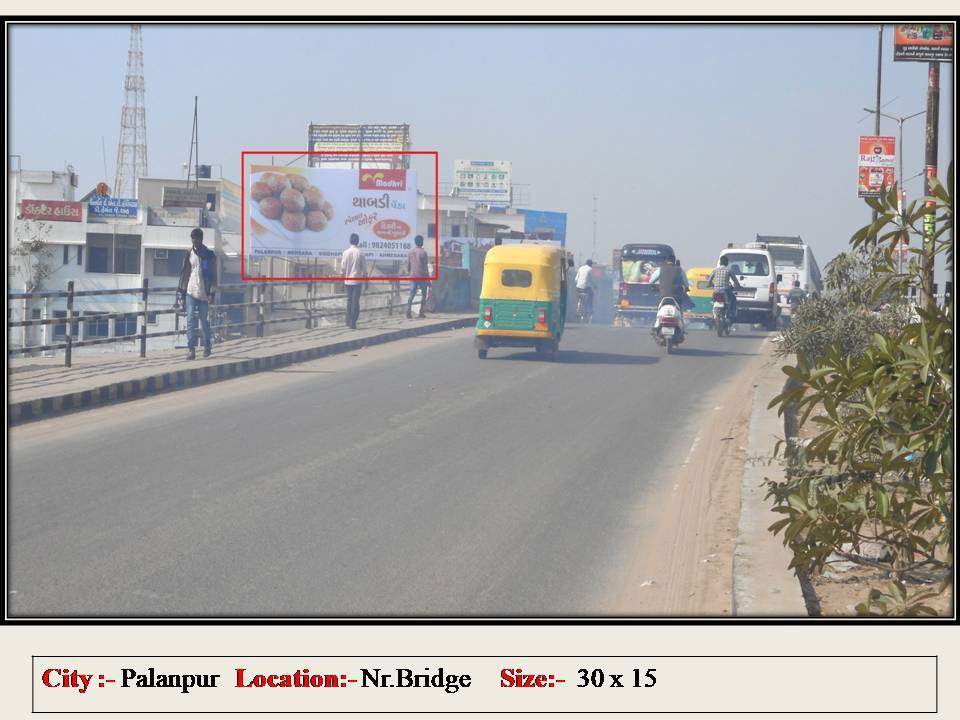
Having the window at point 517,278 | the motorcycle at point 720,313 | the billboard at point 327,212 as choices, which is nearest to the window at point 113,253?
the billboard at point 327,212

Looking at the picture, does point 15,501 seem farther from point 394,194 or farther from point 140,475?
point 394,194

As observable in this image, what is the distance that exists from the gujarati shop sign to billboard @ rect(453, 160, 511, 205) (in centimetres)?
5929

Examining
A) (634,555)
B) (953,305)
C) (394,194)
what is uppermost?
(394,194)

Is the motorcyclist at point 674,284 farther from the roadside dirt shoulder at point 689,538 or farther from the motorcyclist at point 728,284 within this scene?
the roadside dirt shoulder at point 689,538

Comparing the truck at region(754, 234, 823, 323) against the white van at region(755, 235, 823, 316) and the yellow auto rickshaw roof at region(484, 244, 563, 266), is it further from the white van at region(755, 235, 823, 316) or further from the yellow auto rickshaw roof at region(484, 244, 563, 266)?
the yellow auto rickshaw roof at region(484, 244, 563, 266)

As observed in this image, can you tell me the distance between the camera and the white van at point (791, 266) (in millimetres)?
34156

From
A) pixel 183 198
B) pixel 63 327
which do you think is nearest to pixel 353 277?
pixel 63 327

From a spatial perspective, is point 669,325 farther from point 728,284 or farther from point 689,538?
point 689,538

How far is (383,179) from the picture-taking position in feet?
128

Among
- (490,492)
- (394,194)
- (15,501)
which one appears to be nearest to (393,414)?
(490,492)

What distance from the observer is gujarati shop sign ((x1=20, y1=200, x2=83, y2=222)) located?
4538 cm

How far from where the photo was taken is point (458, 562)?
7254 millimetres

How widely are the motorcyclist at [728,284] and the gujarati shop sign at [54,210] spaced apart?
28.0 metres

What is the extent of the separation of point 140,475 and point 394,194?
101ft
